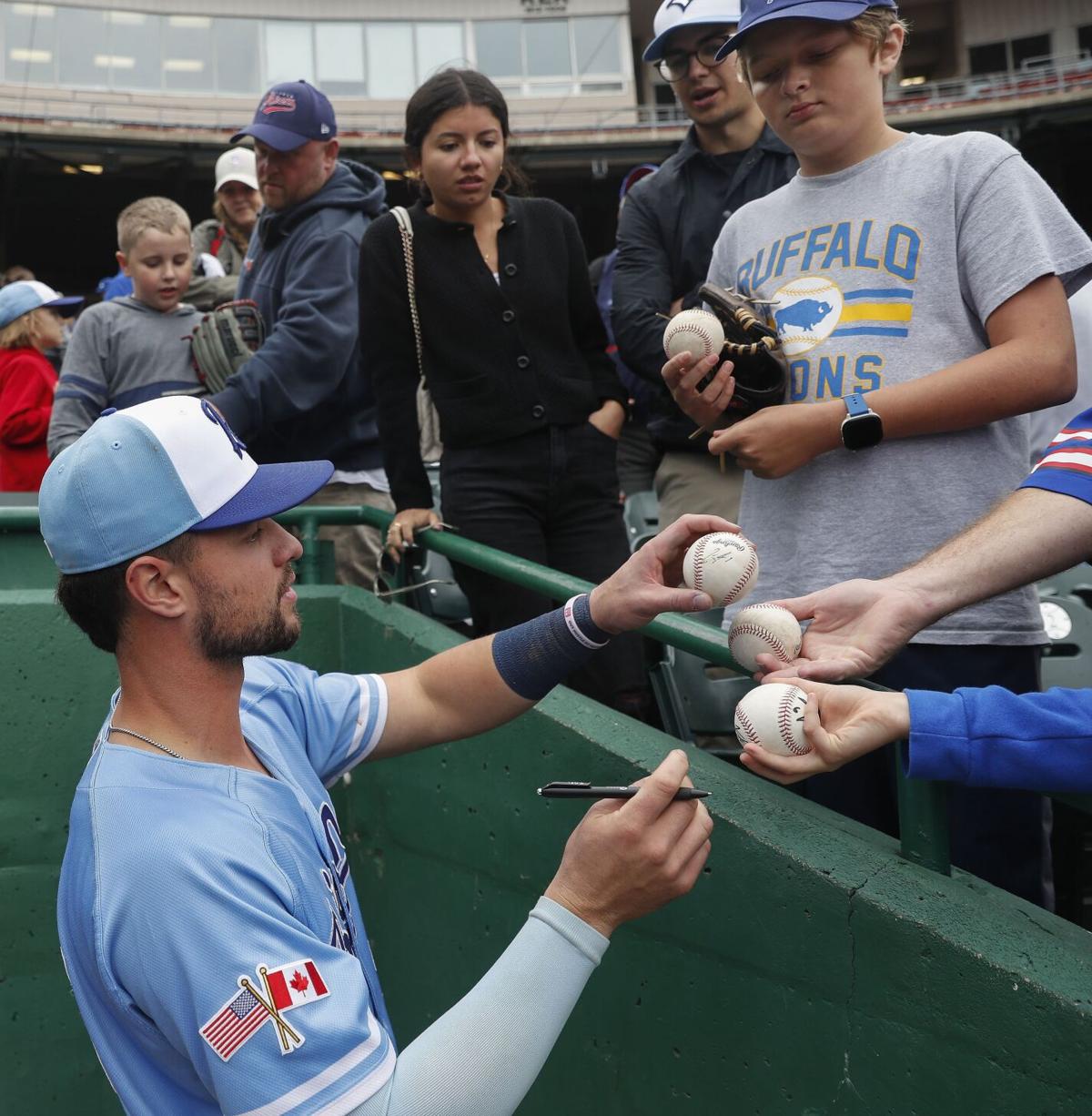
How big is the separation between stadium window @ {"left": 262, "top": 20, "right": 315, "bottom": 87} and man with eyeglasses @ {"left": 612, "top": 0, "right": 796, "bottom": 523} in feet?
98.5

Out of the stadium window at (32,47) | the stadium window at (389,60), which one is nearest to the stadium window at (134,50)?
the stadium window at (32,47)

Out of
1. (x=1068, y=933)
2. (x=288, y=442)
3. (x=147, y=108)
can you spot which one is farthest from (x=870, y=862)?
(x=147, y=108)

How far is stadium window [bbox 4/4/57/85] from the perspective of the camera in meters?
30.1

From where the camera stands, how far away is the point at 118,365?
4.69 metres


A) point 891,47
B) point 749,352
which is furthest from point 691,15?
point 749,352

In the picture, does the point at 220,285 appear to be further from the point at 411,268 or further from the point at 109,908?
the point at 109,908

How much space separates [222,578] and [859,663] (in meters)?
1.09

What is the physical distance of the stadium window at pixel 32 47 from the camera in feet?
98.7

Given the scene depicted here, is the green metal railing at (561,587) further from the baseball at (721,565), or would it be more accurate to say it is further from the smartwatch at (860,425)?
the smartwatch at (860,425)

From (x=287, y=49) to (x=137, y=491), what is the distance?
3246 cm

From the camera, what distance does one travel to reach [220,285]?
5203mm

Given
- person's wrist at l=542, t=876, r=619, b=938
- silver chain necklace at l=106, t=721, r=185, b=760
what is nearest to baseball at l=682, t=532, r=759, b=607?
person's wrist at l=542, t=876, r=619, b=938

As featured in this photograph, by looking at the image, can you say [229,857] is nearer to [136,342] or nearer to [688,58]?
[688,58]

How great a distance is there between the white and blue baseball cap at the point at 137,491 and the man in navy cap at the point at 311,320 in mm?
2005
